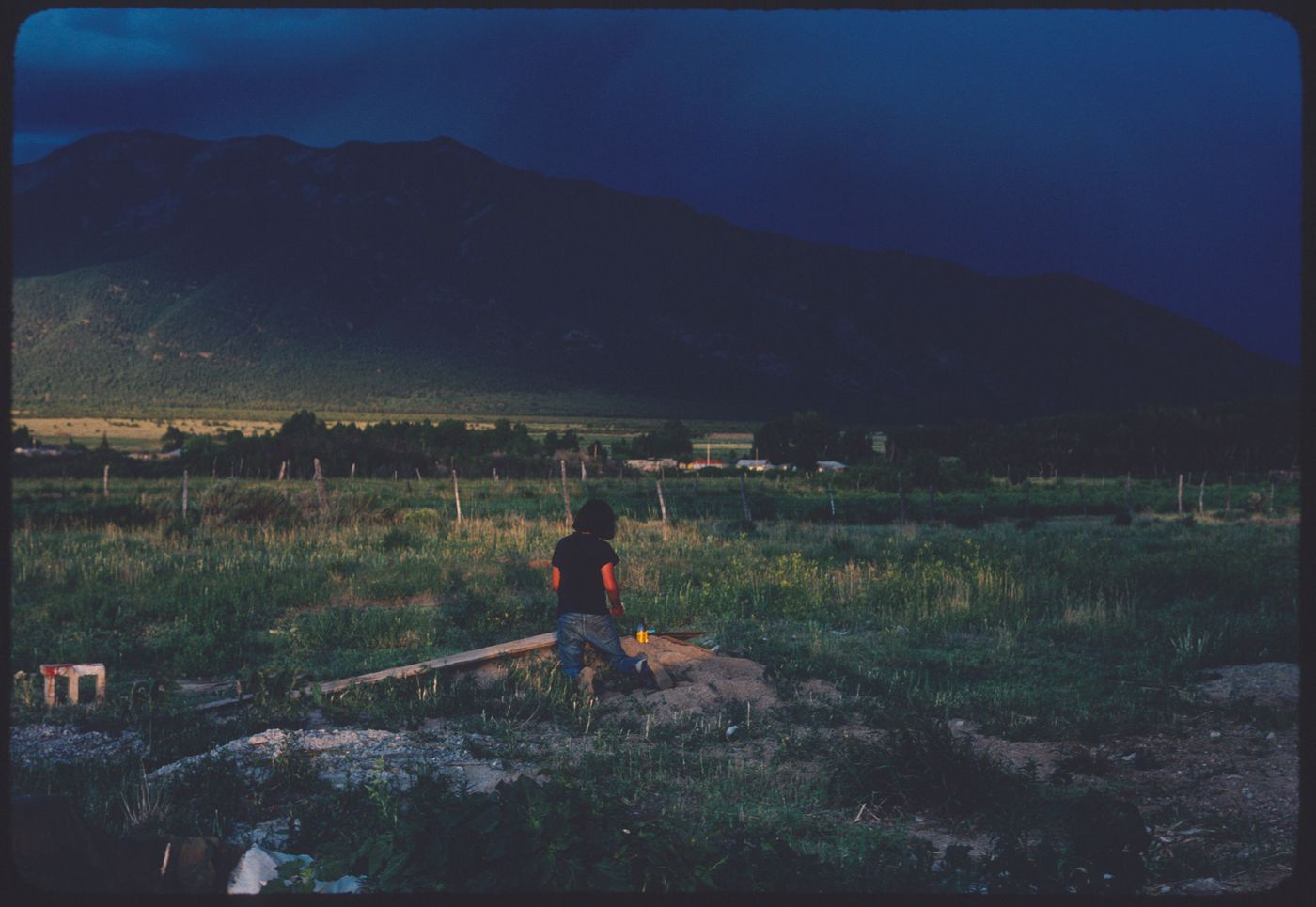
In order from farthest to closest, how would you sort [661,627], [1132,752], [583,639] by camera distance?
[661,627] → [583,639] → [1132,752]

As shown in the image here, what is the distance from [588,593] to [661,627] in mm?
3092

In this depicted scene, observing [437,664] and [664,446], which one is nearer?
[437,664]

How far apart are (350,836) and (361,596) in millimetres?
8554

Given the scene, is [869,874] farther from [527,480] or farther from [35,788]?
[527,480]

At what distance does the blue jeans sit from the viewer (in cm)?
842

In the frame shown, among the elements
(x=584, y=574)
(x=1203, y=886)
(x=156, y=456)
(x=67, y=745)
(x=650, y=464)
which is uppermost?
(x=584, y=574)

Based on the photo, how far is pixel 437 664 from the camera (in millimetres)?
8797

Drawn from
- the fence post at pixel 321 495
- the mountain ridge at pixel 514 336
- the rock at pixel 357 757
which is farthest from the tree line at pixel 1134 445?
the mountain ridge at pixel 514 336

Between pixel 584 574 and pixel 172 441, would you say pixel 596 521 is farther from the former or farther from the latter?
pixel 172 441

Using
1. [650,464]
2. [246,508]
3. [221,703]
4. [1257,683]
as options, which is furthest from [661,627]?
[650,464]

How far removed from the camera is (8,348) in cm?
206

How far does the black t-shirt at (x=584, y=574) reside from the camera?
329 inches

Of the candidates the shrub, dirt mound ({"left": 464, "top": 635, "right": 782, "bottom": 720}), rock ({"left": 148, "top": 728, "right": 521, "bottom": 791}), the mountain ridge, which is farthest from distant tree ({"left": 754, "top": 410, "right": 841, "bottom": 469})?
the mountain ridge

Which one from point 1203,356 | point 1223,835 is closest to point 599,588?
point 1223,835
